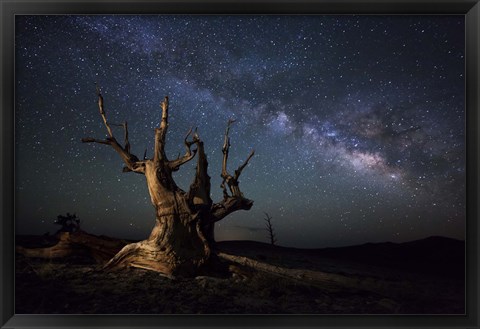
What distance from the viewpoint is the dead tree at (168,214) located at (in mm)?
6285

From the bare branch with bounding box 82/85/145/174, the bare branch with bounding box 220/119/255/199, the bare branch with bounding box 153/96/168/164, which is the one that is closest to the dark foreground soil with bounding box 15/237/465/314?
the bare branch with bounding box 220/119/255/199

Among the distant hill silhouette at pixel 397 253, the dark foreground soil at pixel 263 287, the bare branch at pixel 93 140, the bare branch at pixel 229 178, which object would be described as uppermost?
the bare branch at pixel 93 140

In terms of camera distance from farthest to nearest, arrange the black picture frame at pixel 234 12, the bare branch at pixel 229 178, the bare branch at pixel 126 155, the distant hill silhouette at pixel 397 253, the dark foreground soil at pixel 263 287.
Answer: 1. the bare branch at pixel 229 178
2. the bare branch at pixel 126 155
3. the distant hill silhouette at pixel 397 253
4. the dark foreground soil at pixel 263 287
5. the black picture frame at pixel 234 12

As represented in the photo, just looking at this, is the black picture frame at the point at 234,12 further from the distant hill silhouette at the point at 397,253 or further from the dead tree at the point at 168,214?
the dead tree at the point at 168,214

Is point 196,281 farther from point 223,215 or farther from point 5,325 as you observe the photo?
point 5,325

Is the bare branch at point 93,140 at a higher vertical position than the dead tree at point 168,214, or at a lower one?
higher

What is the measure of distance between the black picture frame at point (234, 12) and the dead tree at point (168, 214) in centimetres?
112

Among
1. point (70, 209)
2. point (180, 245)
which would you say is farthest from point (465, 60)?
point (70, 209)

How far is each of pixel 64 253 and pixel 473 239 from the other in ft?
16.6

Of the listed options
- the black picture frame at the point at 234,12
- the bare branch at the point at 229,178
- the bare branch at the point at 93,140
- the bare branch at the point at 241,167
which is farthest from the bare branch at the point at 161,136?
the black picture frame at the point at 234,12

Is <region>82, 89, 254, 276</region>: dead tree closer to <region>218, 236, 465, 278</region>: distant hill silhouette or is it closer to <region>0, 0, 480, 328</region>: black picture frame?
<region>218, 236, 465, 278</region>: distant hill silhouette

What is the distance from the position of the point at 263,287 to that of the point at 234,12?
10.8 ft

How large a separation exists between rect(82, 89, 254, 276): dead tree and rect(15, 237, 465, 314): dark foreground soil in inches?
8.7

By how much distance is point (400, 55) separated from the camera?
5.93 meters
